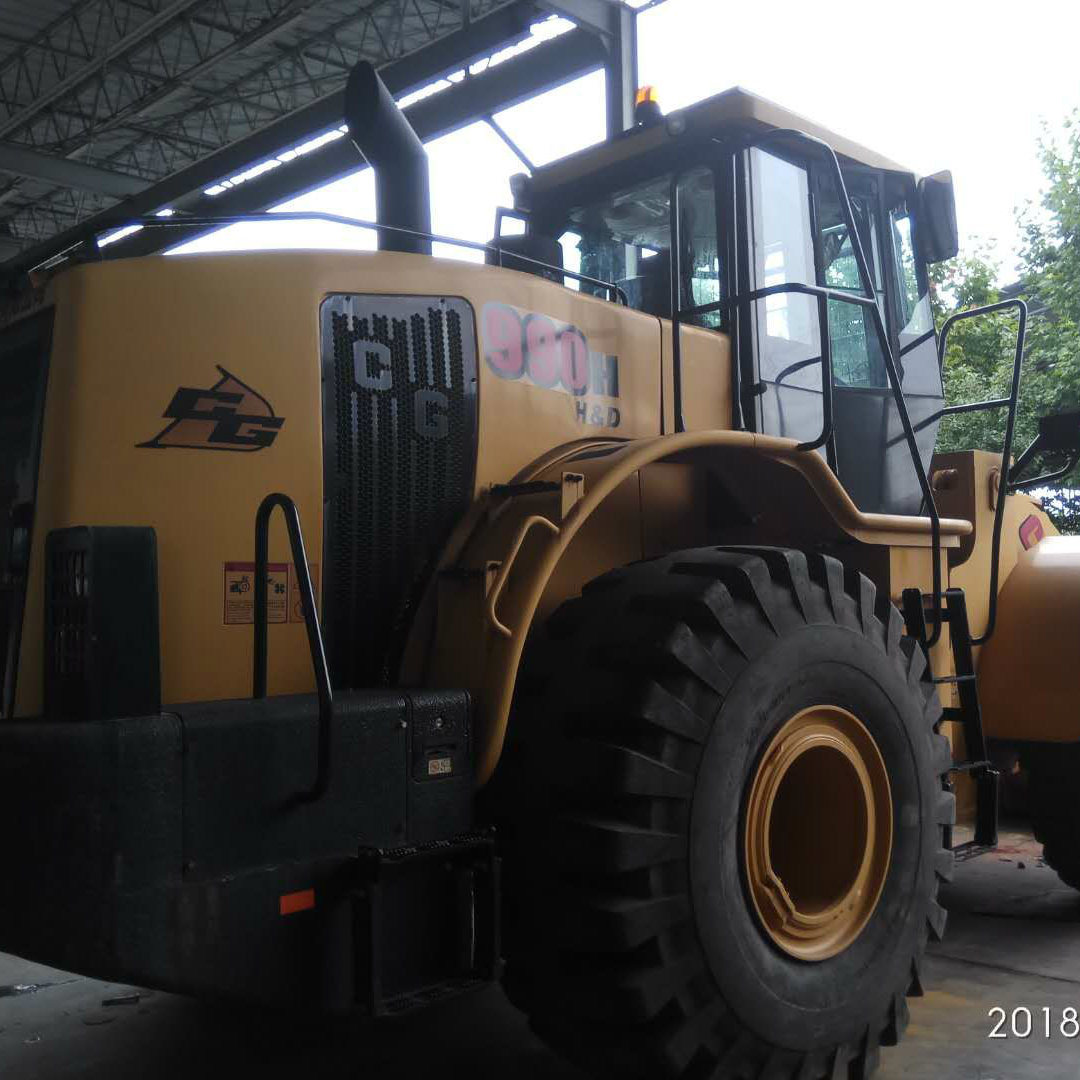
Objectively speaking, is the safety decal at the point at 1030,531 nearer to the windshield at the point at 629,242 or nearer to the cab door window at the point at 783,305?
the cab door window at the point at 783,305

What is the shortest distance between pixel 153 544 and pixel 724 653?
141 cm

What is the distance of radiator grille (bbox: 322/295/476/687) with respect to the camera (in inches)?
125

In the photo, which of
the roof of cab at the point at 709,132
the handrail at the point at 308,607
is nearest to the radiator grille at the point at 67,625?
the handrail at the point at 308,607

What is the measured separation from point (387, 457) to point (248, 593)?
→ 54 cm

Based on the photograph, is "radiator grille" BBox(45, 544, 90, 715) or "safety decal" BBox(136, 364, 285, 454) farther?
"safety decal" BBox(136, 364, 285, 454)

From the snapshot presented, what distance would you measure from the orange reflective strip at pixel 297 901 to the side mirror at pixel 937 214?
12.2 feet

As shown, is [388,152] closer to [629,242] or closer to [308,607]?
[629,242]

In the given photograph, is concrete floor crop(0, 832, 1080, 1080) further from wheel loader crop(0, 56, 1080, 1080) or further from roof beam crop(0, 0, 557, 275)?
roof beam crop(0, 0, 557, 275)

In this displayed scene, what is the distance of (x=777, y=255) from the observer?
439 centimetres

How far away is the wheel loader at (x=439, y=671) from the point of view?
2.54 metres

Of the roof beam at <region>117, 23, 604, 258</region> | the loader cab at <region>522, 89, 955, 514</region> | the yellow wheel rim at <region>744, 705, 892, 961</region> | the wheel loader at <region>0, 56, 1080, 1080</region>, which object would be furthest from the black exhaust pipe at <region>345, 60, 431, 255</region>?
the roof beam at <region>117, 23, 604, 258</region>

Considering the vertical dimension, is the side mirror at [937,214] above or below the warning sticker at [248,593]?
above

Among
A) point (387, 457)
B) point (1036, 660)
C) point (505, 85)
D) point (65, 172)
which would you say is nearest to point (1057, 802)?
point (1036, 660)

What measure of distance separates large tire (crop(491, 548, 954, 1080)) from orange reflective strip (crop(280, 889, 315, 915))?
1.89ft
